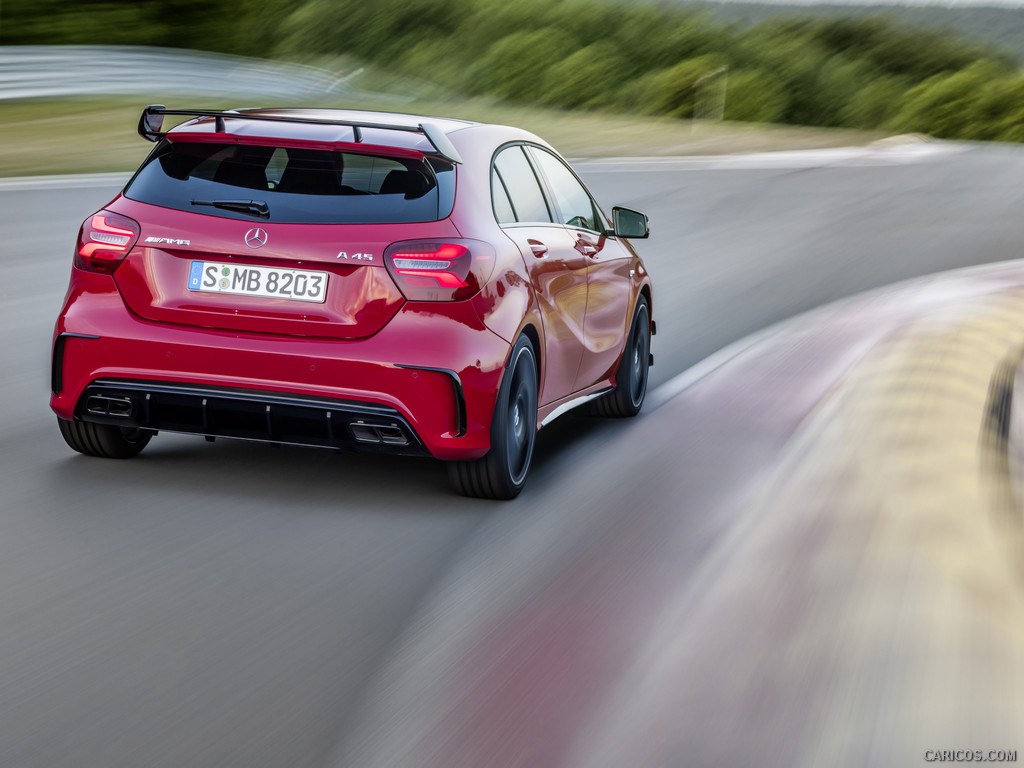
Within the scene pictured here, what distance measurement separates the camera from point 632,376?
819cm

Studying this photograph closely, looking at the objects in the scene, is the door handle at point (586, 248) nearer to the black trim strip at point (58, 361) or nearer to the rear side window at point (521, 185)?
the rear side window at point (521, 185)

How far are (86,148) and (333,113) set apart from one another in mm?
20403

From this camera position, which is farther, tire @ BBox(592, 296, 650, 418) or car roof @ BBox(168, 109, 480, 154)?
tire @ BBox(592, 296, 650, 418)

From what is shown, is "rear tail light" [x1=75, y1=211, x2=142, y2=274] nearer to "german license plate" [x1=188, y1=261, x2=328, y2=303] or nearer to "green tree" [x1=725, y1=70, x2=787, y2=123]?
"german license plate" [x1=188, y1=261, x2=328, y2=303]

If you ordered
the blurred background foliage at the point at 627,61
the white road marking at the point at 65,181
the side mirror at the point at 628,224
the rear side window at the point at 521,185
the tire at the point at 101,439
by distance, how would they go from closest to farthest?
the tire at the point at 101,439 → the rear side window at the point at 521,185 → the side mirror at the point at 628,224 → the white road marking at the point at 65,181 → the blurred background foliage at the point at 627,61

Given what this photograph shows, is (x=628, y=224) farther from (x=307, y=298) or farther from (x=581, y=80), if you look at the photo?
(x=581, y=80)

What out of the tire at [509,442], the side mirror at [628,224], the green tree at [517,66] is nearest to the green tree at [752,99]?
the green tree at [517,66]

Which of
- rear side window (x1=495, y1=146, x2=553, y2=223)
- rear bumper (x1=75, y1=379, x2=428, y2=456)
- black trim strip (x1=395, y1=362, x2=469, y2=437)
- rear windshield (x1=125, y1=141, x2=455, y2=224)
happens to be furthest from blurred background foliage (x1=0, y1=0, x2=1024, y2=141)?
black trim strip (x1=395, y1=362, x2=469, y2=437)

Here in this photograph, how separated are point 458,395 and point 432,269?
0.50 metres

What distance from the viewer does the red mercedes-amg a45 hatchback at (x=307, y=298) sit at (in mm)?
5621

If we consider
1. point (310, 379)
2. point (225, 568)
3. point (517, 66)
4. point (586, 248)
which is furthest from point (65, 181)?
point (517, 66)

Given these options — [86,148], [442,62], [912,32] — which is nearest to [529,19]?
[442,62]

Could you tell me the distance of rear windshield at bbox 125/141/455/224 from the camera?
571 centimetres

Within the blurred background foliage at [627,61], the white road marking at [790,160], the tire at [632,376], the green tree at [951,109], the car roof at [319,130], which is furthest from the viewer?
the green tree at [951,109]
